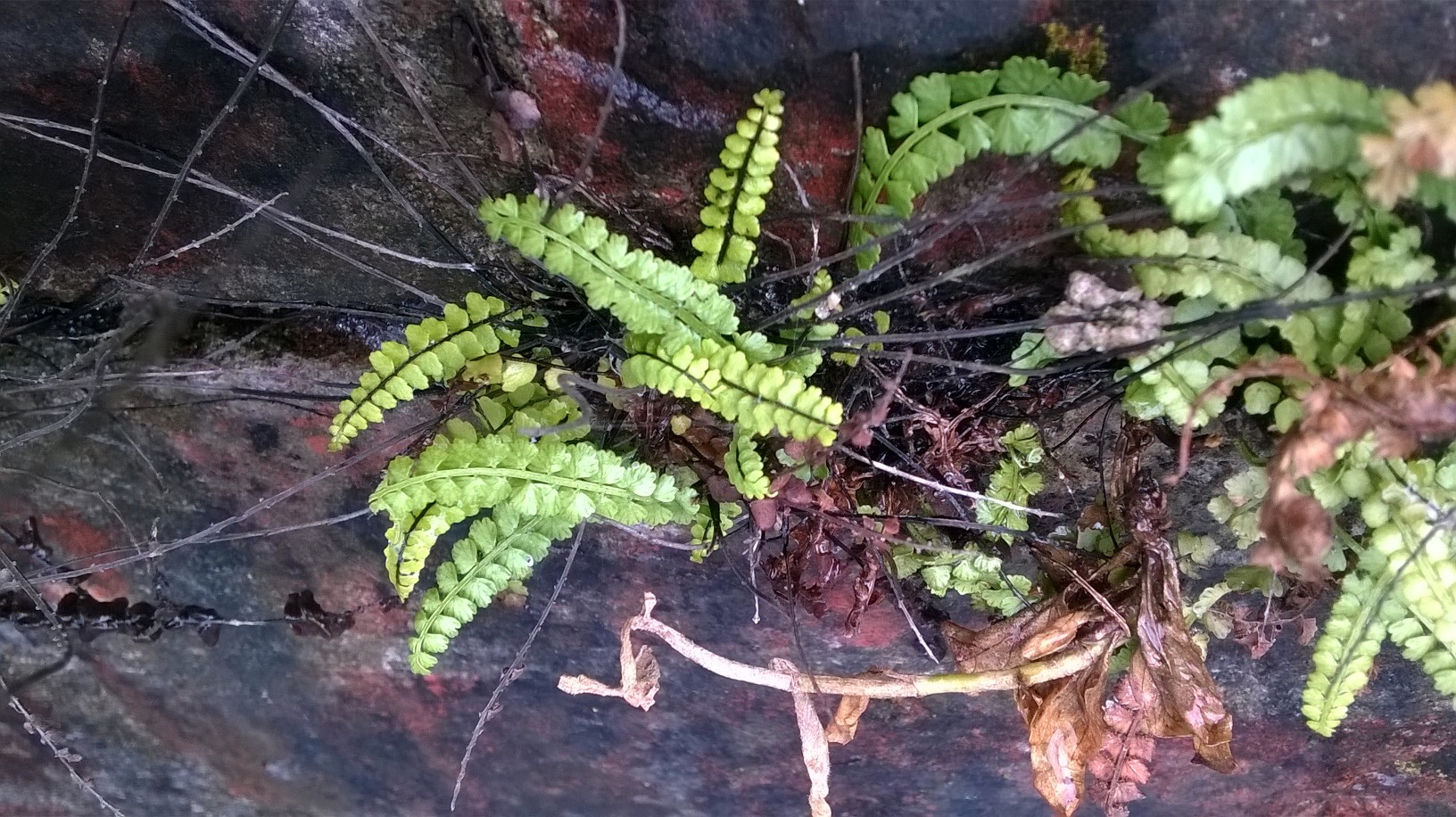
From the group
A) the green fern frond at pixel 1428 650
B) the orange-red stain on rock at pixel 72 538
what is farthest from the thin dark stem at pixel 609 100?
the orange-red stain on rock at pixel 72 538

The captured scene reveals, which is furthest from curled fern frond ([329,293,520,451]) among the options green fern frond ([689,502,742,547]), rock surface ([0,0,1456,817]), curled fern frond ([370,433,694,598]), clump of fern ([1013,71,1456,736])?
clump of fern ([1013,71,1456,736])

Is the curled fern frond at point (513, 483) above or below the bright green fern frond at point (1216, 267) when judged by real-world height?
below

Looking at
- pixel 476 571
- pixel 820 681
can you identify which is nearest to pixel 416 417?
pixel 476 571

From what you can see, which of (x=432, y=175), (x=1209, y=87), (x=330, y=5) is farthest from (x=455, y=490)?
(x=1209, y=87)

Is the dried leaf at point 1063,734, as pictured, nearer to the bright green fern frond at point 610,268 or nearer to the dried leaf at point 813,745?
the dried leaf at point 813,745

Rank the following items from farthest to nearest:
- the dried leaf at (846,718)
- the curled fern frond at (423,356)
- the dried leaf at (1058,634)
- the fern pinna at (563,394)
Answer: the dried leaf at (846,718) < the dried leaf at (1058,634) < the curled fern frond at (423,356) < the fern pinna at (563,394)

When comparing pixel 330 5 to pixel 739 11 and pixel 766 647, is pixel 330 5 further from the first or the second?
pixel 766 647

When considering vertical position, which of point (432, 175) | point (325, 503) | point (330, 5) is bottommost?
point (325, 503)
